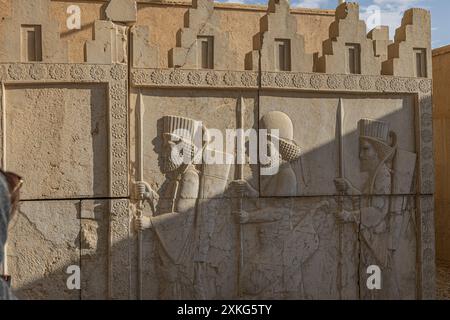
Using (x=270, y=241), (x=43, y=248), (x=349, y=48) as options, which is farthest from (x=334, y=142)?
(x=43, y=248)

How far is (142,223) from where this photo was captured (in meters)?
6.16

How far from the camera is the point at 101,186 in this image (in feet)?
20.0

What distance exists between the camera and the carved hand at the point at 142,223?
6152 millimetres

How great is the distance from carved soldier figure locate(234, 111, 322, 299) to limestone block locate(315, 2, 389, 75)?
2.76 feet

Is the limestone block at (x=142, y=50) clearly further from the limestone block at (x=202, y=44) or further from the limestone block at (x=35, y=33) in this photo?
the limestone block at (x=35, y=33)

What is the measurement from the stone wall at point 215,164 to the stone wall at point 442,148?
11.5 feet

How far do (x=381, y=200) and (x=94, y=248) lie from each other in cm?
319

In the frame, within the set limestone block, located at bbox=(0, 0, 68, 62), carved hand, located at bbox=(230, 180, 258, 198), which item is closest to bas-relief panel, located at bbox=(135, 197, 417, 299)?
carved hand, located at bbox=(230, 180, 258, 198)

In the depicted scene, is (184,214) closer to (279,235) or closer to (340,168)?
(279,235)

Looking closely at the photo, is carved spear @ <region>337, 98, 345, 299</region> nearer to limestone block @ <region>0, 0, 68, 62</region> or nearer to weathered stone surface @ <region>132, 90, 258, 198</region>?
weathered stone surface @ <region>132, 90, 258, 198</region>

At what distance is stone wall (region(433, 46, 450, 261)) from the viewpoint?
10.1m
